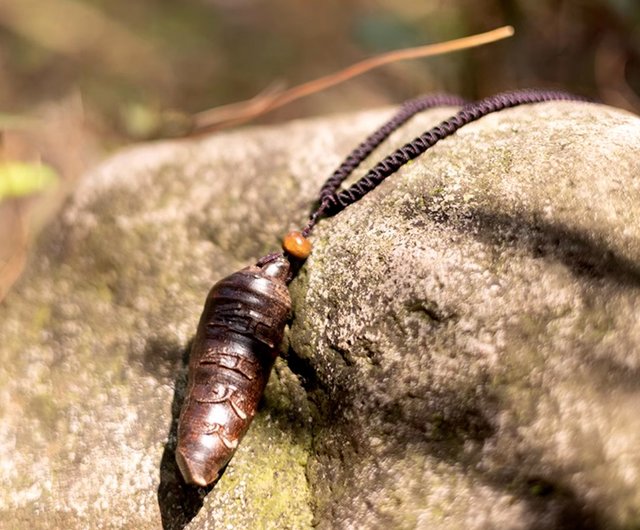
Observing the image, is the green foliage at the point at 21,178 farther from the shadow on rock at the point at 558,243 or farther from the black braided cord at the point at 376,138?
the shadow on rock at the point at 558,243

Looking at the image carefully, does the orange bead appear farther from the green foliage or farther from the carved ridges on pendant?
the green foliage

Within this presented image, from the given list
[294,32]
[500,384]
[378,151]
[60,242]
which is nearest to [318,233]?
[378,151]

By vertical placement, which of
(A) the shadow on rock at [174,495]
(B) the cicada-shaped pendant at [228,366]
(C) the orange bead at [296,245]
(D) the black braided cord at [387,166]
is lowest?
(A) the shadow on rock at [174,495]

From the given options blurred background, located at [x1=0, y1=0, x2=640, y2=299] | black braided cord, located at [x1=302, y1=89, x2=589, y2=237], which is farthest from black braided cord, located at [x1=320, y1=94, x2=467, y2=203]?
blurred background, located at [x1=0, y1=0, x2=640, y2=299]

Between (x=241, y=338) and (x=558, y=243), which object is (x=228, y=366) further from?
(x=558, y=243)

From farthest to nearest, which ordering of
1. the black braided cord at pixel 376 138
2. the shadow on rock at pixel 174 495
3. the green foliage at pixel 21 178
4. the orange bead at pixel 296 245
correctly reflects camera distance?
1. the green foliage at pixel 21 178
2. the black braided cord at pixel 376 138
3. the orange bead at pixel 296 245
4. the shadow on rock at pixel 174 495

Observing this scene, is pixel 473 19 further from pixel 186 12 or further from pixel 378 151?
pixel 186 12

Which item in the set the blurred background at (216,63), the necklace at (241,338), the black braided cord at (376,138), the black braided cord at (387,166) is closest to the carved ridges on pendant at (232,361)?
the necklace at (241,338)
